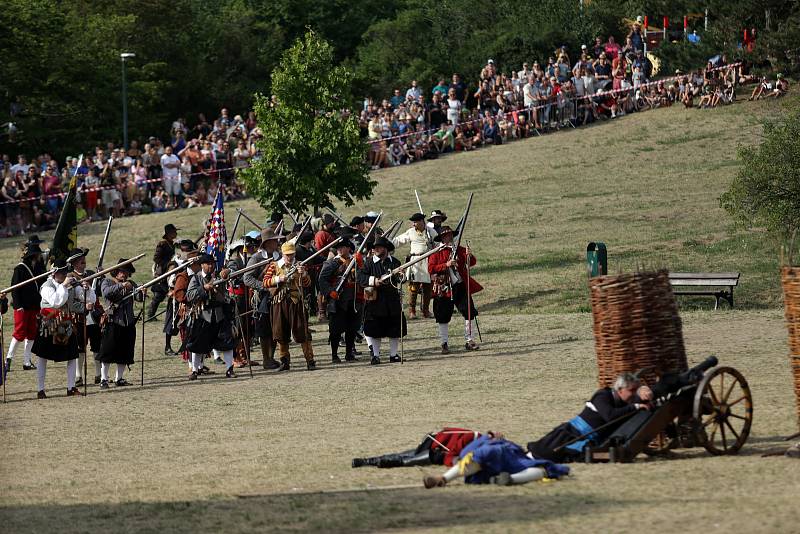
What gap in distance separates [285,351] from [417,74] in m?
32.8

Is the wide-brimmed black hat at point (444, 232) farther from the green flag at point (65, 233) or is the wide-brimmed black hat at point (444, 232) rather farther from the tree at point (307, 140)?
the tree at point (307, 140)

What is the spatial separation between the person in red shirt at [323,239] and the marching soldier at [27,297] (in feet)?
Answer: 15.0

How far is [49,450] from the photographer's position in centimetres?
1428

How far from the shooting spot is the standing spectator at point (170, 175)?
121ft

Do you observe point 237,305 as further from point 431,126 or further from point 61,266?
point 431,126

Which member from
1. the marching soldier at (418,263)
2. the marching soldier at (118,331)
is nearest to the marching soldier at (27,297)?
the marching soldier at (118,331)

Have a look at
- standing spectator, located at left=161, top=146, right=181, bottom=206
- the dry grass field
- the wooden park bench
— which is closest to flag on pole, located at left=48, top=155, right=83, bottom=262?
the dry grass field

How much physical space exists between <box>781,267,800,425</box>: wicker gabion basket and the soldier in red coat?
844 centimetres

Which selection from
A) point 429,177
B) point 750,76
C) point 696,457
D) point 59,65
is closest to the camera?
point 696,457

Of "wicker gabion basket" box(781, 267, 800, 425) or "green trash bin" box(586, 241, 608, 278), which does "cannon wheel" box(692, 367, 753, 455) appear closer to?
"wicker gabion basket" box(781, 267, 800, 425)

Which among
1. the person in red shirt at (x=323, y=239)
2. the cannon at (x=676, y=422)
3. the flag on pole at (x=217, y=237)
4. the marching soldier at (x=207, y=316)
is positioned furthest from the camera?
the person in red shirt at (x=323, y=239)

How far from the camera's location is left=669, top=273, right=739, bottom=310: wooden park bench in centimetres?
2281

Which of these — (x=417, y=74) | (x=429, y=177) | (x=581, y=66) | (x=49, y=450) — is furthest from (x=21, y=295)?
(x=417, y=74)

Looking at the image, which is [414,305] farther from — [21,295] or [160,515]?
[160,515]
